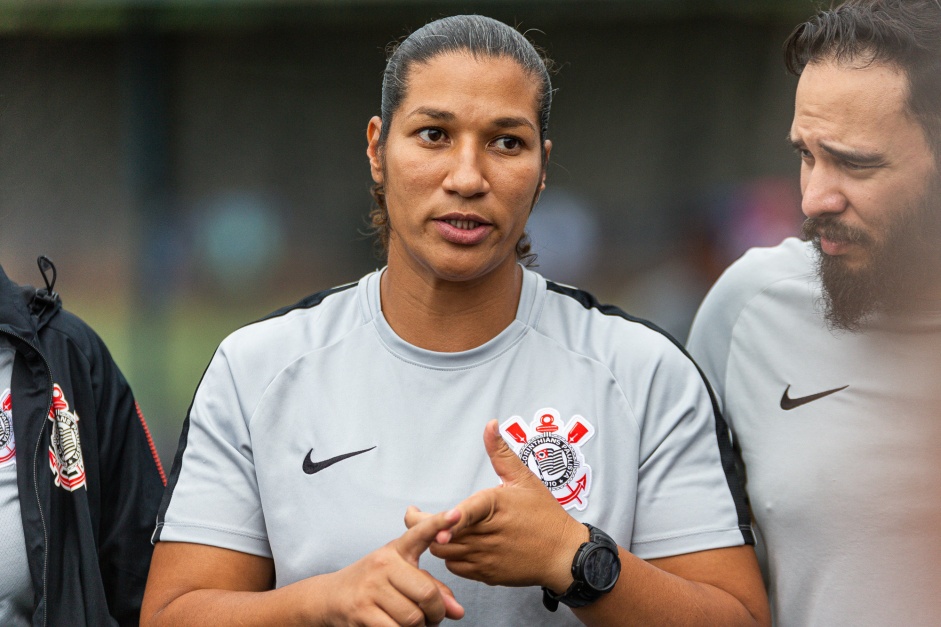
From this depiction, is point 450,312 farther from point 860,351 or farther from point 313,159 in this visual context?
point 313,159

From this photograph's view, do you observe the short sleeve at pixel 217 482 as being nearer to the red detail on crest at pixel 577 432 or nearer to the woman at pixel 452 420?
the woman at pixel 452 420

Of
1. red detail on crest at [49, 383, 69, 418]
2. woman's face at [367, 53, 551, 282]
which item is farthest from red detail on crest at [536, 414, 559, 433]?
red detail on crest at [49, 383, 69, 418]

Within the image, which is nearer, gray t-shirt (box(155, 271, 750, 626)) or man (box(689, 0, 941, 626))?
gray t-shirt (box(155, 271, 750, 626))

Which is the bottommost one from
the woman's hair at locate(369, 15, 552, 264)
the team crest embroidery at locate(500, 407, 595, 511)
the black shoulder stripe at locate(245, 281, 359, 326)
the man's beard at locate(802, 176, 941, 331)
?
the team crest embroidery at locate(500, 407, 595, 511)

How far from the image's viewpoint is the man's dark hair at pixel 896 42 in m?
2.23

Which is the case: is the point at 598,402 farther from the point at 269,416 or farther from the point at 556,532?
the point at 269,416

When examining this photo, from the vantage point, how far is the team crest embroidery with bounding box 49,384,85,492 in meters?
2.39

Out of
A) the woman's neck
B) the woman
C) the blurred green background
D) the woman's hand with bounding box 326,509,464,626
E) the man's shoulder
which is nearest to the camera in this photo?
the woman's hand with bounding box 326,509,464,626

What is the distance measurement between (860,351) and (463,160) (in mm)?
1006

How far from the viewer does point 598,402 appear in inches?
86.0

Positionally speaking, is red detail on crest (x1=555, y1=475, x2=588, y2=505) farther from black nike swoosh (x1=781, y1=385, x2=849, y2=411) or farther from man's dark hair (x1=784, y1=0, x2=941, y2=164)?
man's dark hair (x1=784, y1=0, x2=941, y2=164)

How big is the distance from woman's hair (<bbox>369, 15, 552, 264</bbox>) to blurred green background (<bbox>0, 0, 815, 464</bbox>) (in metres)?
3.68

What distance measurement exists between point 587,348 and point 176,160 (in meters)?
4.66

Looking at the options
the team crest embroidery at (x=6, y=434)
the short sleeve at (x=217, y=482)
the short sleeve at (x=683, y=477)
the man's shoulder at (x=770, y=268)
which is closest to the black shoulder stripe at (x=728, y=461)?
the short sleeve at (x=683, y=477)
